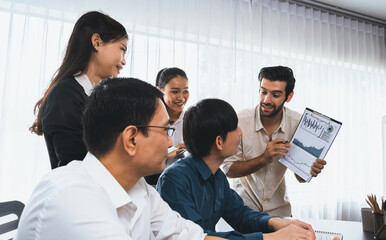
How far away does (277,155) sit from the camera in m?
1.96

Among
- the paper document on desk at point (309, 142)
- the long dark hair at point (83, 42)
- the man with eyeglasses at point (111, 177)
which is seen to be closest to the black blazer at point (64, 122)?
the long dark hair at point (83, 42)

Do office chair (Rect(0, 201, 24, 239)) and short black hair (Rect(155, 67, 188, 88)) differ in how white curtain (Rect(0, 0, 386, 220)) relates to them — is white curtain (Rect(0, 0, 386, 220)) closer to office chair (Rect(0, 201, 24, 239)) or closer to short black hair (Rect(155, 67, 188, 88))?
short black hair (Rect(155, 67, 188, 88))

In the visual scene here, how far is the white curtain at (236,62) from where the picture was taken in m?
2.51

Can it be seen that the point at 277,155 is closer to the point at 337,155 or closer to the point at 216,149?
the point at 216,149

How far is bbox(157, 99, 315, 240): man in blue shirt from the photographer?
1288 millimetres

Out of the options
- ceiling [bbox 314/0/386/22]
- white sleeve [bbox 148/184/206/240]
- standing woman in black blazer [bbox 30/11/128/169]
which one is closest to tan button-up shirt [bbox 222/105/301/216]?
white sleeve [bbox 148/184/206/240]

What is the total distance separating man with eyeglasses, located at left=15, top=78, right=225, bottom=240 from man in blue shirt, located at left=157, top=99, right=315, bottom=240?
30 cm

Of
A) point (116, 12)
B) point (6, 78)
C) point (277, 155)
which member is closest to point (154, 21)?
point (116, 12)

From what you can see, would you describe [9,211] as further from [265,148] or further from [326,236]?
[265,148]

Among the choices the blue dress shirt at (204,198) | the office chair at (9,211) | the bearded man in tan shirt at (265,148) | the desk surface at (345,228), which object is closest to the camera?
the office chair at (9,211)

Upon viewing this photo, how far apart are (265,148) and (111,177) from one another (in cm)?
150

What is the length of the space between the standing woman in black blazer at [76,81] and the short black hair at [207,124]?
0.43m

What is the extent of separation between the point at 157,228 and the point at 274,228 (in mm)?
546

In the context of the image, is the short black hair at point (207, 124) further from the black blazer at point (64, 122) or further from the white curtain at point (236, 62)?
the white curtain at point (236, 62)
